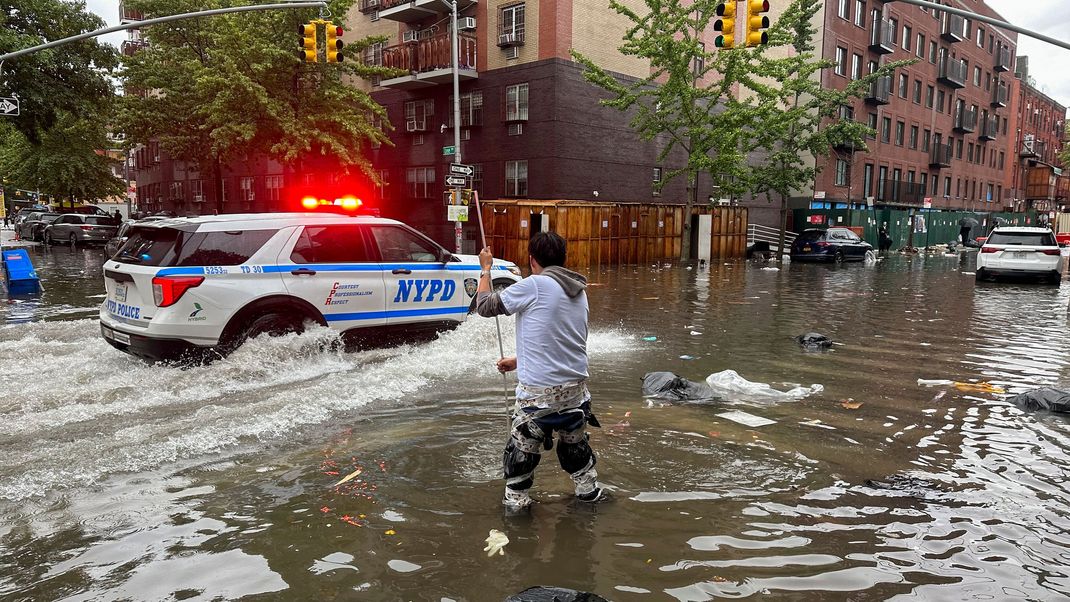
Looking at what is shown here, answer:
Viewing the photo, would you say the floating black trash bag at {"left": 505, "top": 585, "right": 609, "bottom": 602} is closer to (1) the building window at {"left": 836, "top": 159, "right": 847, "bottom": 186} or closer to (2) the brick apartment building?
(2) the brick apartment building

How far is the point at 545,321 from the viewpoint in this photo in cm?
428

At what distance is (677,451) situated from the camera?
18.3 feet

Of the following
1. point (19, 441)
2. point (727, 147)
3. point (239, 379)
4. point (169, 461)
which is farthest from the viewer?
point (727, 147)

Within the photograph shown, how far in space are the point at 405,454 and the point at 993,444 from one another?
4590mm

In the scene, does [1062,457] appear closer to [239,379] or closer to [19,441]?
[239,379]

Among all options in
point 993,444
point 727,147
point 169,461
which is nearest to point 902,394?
point 993,444

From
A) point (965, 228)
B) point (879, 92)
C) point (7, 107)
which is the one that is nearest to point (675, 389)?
point (7, 107)

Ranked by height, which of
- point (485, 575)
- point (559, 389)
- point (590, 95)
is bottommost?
point (485, 575)

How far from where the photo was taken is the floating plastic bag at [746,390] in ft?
24.0

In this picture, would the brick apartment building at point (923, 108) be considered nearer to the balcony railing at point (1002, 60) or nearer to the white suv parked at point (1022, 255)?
the balcony railing at point (1002, 60)

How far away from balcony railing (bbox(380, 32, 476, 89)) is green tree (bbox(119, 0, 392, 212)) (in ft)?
7.53

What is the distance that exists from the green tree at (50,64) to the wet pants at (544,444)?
22.1m

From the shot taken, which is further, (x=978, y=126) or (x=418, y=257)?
(x=978, y=126)

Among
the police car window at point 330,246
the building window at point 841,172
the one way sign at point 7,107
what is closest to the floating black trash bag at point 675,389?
the police car window at point 330,246
